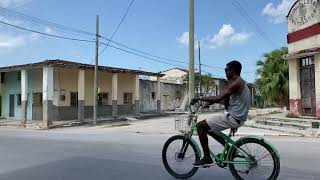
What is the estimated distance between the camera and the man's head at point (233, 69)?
693cm

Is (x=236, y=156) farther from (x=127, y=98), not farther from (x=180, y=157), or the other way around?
(x=127, y=98)

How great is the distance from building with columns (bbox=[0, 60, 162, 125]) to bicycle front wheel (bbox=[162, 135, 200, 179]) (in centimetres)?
2255

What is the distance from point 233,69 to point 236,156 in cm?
137

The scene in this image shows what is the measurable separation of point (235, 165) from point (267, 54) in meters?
25.8

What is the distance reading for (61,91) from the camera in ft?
110

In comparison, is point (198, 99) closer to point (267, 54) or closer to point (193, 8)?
point (193, 8)

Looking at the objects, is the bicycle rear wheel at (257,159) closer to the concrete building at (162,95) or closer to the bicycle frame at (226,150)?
the bicycle frame at (226,150)

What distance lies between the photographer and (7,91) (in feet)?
122

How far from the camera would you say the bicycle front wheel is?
23.8 feet

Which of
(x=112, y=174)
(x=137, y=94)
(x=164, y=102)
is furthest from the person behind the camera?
(x=164, y=102)

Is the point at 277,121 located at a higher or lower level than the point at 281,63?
lower

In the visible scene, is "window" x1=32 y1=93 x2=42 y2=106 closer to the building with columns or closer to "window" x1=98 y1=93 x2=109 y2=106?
the building with columns

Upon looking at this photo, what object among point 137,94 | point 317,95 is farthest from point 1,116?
point 317,95

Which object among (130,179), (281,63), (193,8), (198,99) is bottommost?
(130,179)
